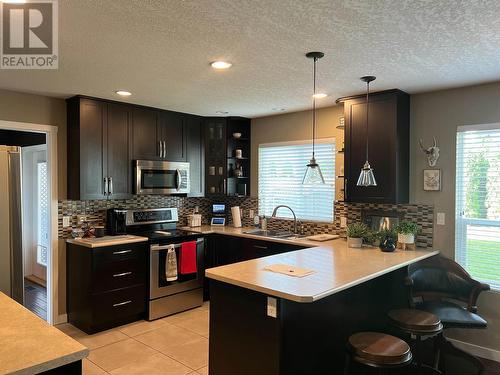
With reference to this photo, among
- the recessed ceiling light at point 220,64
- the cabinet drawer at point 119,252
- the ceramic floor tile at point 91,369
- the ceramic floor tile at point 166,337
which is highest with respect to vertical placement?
the recessed ceiling light at point 220,64

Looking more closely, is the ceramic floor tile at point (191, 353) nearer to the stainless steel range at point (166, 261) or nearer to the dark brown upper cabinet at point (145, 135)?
the stainless steel range at point (166, 261)

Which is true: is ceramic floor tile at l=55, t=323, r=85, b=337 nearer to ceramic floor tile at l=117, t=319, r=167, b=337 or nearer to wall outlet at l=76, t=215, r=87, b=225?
ceramic floor tile at l=117, t=319, r=167, b=337

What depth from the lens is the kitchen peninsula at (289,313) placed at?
2.11 m

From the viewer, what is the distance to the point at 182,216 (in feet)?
17.2

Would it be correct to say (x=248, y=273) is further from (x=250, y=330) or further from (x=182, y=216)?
(x=182, y=216)

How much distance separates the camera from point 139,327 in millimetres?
3914

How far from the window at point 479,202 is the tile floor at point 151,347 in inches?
101

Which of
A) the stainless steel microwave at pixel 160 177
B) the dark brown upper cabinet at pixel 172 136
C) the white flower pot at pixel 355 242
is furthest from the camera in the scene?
the dark brown upper cabinet at pixel 172 136

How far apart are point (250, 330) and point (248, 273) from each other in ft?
1.16

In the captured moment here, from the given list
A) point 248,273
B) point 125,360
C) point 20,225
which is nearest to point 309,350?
point 248,273

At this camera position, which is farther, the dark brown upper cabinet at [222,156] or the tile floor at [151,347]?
the dark brown upper cabinet at [222,156]

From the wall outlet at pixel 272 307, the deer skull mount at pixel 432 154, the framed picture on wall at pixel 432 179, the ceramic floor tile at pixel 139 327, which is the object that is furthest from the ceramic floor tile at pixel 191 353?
the deer skull mount at pixel 432 154

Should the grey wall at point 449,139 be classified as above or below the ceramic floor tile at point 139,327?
above

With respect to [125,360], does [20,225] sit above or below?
above
